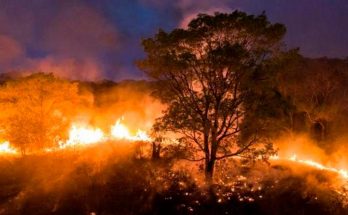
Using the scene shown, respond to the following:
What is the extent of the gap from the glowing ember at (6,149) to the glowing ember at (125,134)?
6286 mm

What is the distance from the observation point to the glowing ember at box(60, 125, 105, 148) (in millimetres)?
28250

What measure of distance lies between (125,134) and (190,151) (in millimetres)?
9308

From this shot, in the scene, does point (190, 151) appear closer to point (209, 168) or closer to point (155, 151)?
point (209, 168)

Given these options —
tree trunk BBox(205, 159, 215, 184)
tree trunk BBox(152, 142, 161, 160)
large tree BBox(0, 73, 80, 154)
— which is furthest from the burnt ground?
large tree BBox(0, 73, 80, 154)

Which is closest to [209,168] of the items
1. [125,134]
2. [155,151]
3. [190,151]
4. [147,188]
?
[190,151]

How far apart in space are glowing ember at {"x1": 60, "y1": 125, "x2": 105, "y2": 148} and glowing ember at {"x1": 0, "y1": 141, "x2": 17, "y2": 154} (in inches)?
115

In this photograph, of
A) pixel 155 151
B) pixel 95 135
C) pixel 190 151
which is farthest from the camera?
pixel 95 135

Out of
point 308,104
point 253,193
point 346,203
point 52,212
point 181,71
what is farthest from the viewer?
point 308,104

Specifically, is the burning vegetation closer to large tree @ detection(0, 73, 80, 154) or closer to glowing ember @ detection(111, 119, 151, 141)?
large tree @ detection(0, 73, 80, 154)

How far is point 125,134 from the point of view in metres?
31.0

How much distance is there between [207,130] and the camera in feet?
71.9

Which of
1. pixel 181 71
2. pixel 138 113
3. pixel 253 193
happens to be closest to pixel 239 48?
pixel 181 71

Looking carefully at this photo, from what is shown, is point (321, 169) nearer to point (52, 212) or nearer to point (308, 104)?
point (308, 104)

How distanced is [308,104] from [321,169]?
754cm
